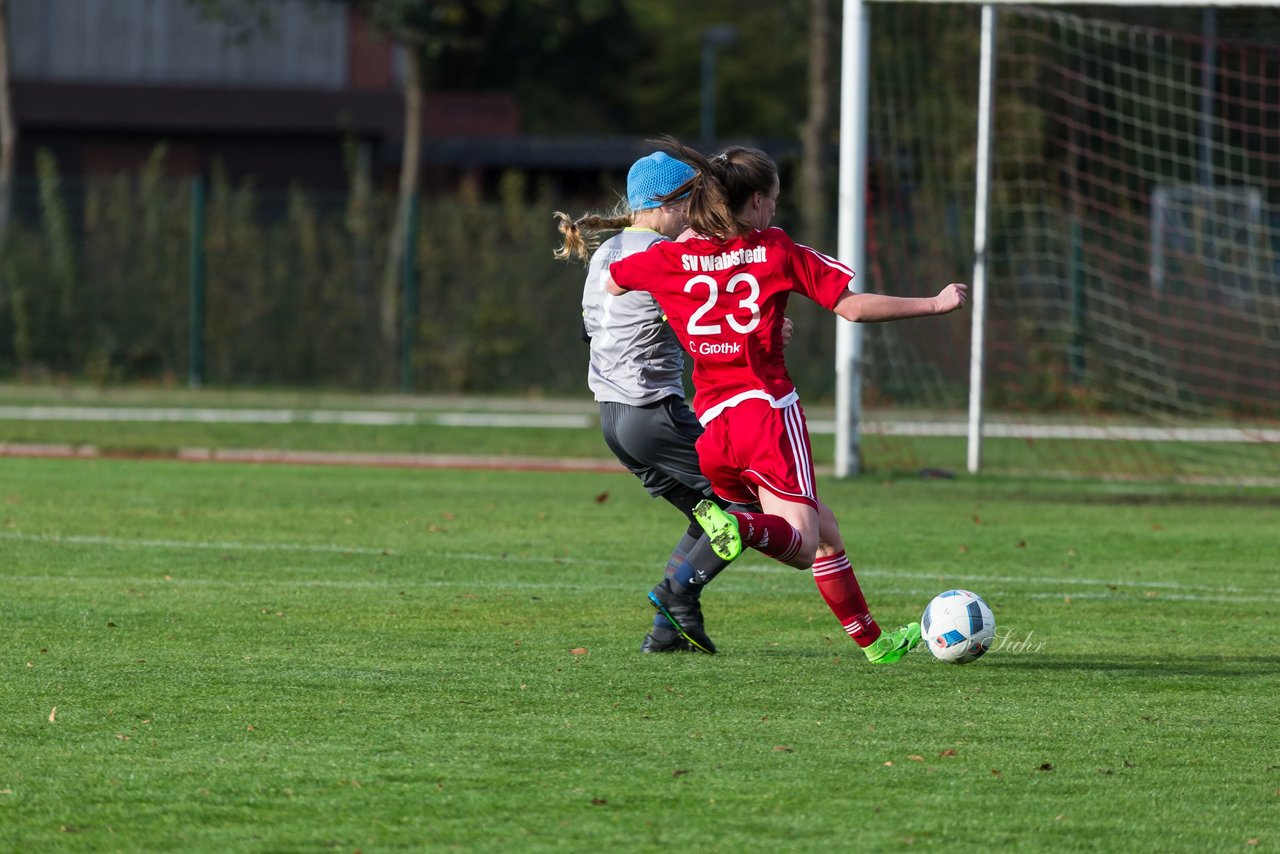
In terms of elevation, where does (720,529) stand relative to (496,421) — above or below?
above

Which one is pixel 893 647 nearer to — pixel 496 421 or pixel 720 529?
pixel 720 529

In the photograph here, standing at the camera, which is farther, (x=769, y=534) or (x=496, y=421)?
(x=496, y=421)

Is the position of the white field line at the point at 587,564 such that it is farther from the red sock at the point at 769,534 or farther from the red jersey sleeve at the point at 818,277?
the red jersey sleeve at the point at 818,277

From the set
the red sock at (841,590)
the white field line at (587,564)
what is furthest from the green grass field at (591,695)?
the red sock at (841,590)

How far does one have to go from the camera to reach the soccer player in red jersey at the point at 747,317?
237 inches

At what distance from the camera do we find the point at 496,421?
1864cm

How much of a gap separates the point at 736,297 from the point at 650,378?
73cm

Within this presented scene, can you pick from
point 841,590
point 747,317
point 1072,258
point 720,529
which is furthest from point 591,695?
point 1072,258

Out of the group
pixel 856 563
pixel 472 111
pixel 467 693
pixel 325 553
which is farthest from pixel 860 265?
pixel 472 111

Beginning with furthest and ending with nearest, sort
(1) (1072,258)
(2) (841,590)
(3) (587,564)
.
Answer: (1) (1072,258) < (3) (587,564) < (2) (841,590)

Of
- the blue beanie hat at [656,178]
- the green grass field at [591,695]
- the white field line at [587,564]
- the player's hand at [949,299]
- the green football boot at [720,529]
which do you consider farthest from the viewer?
the white field line at [587,564]

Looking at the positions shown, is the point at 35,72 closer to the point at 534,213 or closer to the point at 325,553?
the point at 534,213

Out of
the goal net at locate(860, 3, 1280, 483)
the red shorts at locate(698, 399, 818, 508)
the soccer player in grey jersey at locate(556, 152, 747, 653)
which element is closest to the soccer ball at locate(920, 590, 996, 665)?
the red shorts at locate(698, 399, 818, 508)

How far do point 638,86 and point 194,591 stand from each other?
5050 centimetres
